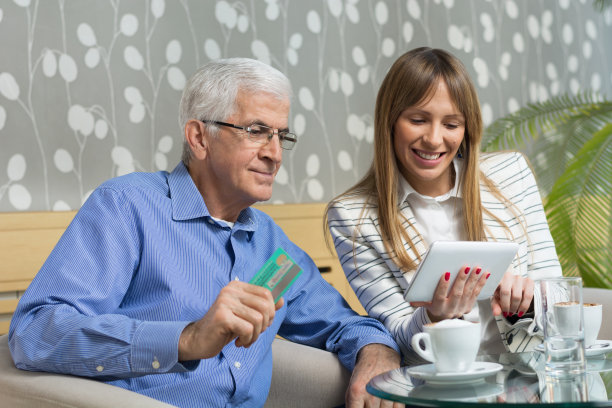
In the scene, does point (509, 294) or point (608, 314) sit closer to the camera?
point (509, 294)

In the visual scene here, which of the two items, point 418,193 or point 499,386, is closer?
point 499,386

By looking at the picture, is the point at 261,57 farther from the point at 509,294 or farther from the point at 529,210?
the point at 509,294

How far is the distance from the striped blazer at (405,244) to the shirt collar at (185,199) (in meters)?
0.31

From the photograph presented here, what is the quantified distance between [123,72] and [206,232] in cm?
160

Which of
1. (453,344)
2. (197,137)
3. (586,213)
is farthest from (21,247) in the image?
(586,213)

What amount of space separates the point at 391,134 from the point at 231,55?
160 centimetres

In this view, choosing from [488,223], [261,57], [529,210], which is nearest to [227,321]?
[488,223]

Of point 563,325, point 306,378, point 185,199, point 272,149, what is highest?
point 272,149

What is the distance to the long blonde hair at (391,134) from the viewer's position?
1.90 m

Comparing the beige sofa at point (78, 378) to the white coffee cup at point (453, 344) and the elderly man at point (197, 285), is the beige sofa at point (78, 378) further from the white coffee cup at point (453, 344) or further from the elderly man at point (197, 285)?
the white coffee cup at point (453, 344)

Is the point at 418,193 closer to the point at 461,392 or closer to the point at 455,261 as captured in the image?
the point at 455,261

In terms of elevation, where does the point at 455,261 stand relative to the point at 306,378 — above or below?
above

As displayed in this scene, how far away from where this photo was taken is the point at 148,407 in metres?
1.16

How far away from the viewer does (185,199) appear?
1.69m
